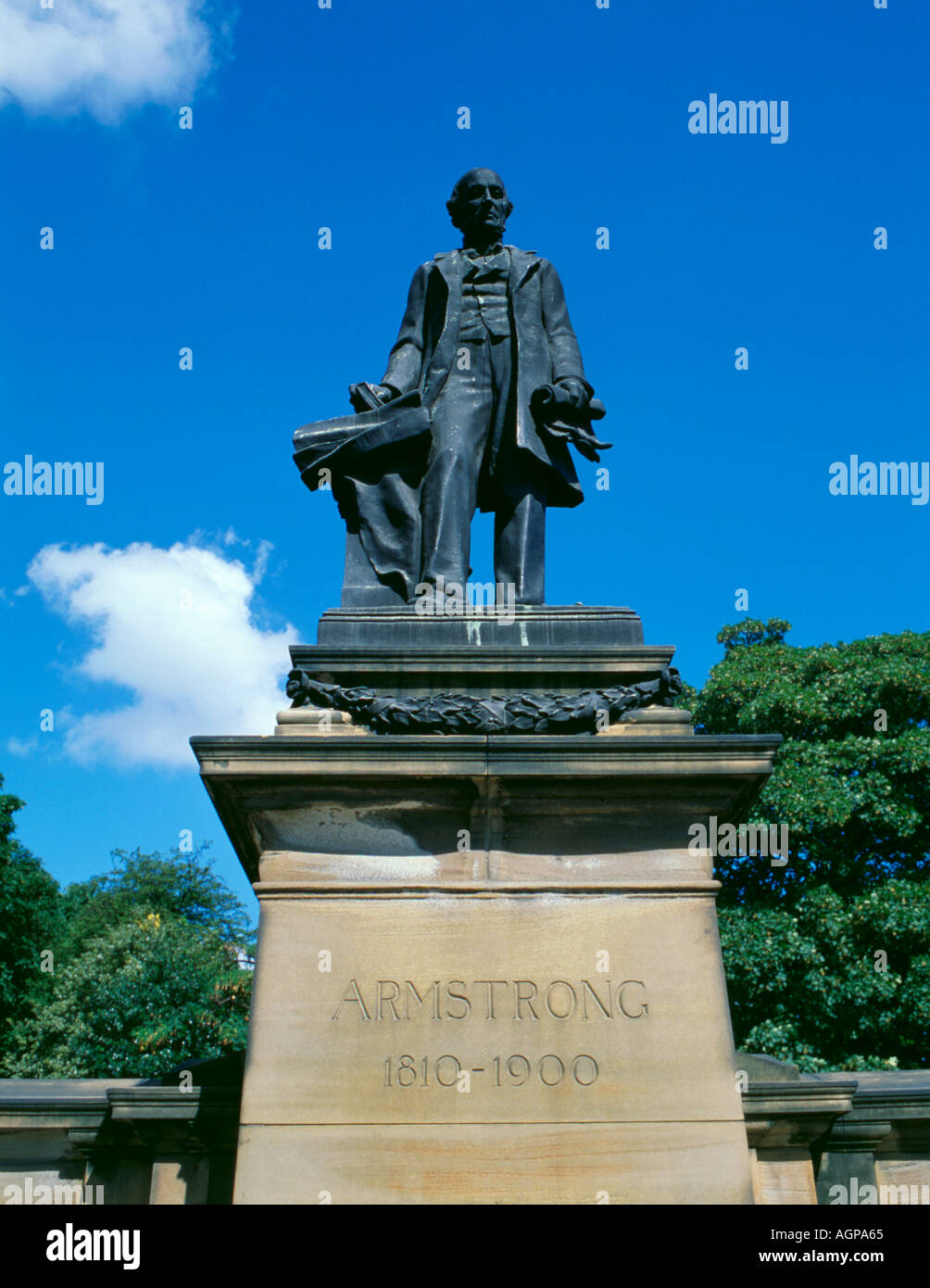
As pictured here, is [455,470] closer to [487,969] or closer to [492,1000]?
[487,969]

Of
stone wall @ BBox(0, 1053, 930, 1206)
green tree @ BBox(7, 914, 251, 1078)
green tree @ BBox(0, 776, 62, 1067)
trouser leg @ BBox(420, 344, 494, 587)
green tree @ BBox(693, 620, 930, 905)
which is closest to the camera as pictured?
stone wall @ BBox(0, 1053, 930, 1206)

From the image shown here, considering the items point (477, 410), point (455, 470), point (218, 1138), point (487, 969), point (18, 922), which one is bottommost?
point (218, 1138)

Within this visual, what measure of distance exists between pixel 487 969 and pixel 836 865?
18237 mm

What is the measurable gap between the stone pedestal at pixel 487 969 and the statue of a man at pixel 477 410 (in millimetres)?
2091

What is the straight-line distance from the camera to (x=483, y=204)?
346 inches

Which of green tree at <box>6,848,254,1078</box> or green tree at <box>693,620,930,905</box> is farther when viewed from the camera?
green tree at <box>6,848,254,1078</box>

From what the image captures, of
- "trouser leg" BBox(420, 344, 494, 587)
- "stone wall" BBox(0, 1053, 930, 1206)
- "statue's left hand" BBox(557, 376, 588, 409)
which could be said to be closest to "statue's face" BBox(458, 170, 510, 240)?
"trouser leg" BBox(420, 344, 494, 587)

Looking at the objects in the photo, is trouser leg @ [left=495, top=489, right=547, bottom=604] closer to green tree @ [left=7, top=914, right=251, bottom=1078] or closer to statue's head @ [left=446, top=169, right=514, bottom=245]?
statue's head @ [left=446, top=169, right=514, bottom=245]

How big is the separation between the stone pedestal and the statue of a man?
209cm

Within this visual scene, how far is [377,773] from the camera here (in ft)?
19.2

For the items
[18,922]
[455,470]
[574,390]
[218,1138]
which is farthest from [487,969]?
[18,922]

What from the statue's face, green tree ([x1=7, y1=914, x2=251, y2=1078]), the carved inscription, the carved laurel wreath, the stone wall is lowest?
the stone wall

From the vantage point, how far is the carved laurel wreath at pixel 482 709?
6.37m

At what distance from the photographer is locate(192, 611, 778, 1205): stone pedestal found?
209 inches
